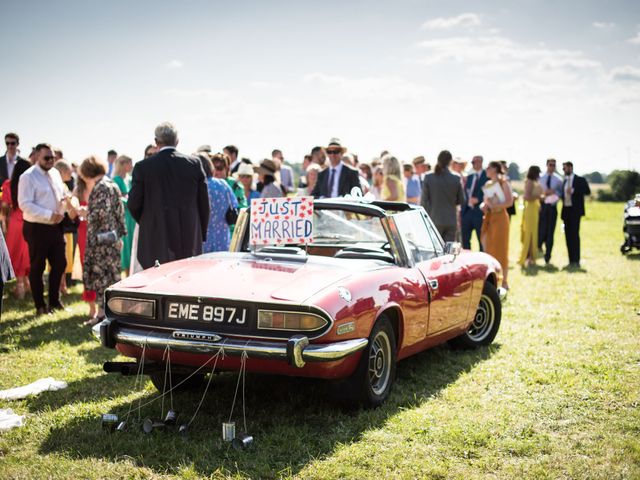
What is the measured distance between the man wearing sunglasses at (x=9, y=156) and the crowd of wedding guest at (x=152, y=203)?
2 centimetres

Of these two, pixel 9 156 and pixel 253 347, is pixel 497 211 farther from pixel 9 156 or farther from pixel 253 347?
pixel 253 347

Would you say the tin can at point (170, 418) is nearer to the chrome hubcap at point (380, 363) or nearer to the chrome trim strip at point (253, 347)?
the chrome trim strip at point (253, 347)

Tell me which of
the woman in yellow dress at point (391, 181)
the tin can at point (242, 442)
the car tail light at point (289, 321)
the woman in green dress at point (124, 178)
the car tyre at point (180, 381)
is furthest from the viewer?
the woman in yellow dress at point (391, 181)

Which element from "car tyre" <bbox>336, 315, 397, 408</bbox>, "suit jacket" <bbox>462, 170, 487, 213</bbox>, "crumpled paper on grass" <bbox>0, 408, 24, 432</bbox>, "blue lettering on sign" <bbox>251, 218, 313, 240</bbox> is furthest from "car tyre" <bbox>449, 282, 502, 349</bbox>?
"suit jacket" <bbox>462, 170, 487, 213</bbox>

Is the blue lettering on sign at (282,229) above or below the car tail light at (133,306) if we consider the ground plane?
above

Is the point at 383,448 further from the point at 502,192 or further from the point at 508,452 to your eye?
the point at 502,192

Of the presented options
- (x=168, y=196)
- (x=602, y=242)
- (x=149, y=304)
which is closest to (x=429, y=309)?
(x=149, y=304)

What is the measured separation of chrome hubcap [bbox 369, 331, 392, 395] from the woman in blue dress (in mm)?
3778

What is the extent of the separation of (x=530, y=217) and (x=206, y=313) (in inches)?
480

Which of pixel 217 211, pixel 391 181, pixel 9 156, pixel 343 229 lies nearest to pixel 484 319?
pixel 343 229

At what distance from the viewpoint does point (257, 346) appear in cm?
468

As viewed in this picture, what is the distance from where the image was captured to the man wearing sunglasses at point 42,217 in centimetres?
932

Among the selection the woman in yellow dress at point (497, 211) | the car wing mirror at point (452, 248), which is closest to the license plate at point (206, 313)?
the car wing mirror at point (452, 248)

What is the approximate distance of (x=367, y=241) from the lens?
22.7 feet
